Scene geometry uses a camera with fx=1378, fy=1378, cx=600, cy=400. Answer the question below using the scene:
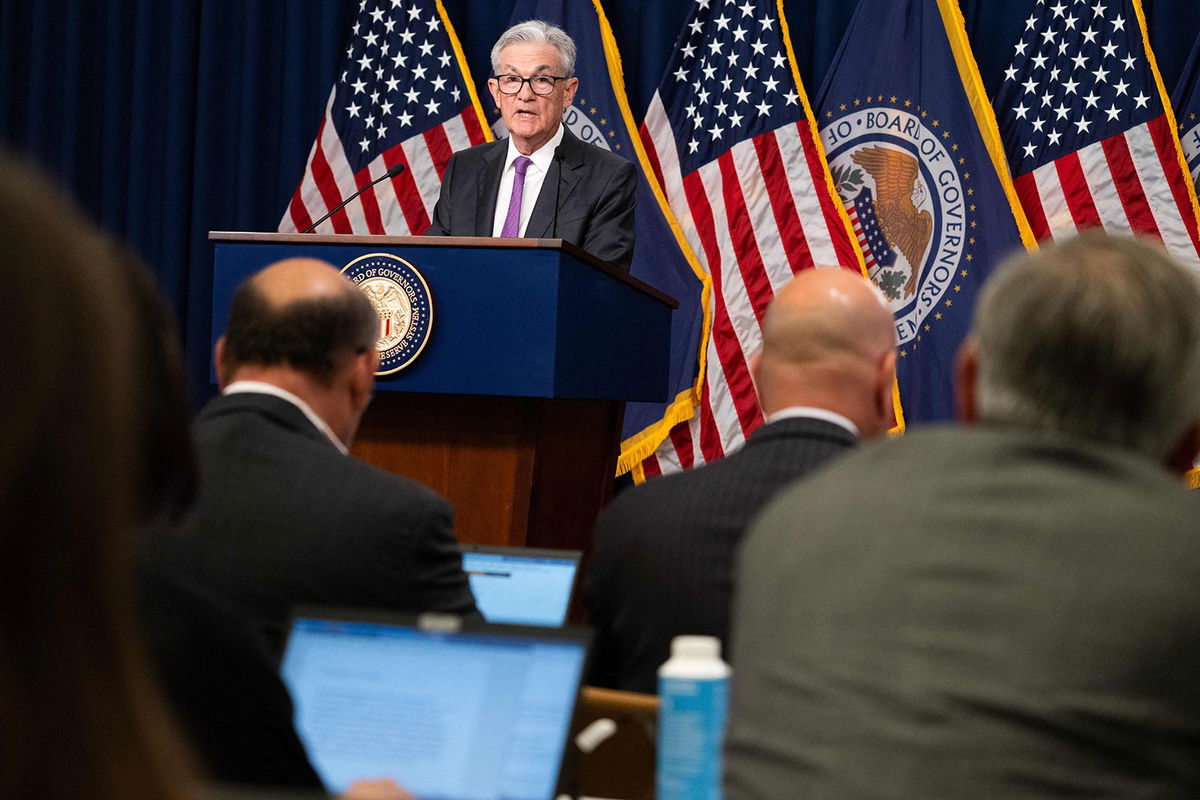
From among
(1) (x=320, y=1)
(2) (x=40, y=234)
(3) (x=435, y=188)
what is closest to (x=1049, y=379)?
(2) (x=40, y=234)

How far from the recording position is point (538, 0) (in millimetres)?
6258

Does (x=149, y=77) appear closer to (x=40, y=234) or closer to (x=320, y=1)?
(x=320, y=1)

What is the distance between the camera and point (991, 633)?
115cm

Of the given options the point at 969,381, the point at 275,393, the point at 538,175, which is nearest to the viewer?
the point at 969,381

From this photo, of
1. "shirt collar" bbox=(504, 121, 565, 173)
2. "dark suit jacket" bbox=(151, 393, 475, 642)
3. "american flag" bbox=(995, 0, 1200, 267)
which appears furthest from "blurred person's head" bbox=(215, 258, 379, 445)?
"american flag" bbox=(995, 0, 1200, 267)

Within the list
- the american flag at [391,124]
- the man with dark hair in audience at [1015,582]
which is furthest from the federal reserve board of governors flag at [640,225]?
the man with dark hair in audience at [1015,582]

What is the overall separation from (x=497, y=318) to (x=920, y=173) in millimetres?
3127

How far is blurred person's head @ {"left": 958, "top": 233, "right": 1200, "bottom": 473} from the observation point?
48.1 inches

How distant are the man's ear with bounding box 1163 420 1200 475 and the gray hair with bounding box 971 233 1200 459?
34 mm

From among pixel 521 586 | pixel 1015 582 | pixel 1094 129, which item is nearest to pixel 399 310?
pixel 521 586

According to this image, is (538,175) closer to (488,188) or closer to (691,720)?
(488,188)

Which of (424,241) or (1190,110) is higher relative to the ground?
(1190,110)

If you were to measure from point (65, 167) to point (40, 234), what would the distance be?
7148 mm

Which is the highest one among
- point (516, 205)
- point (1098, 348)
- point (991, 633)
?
point (516, 205)
